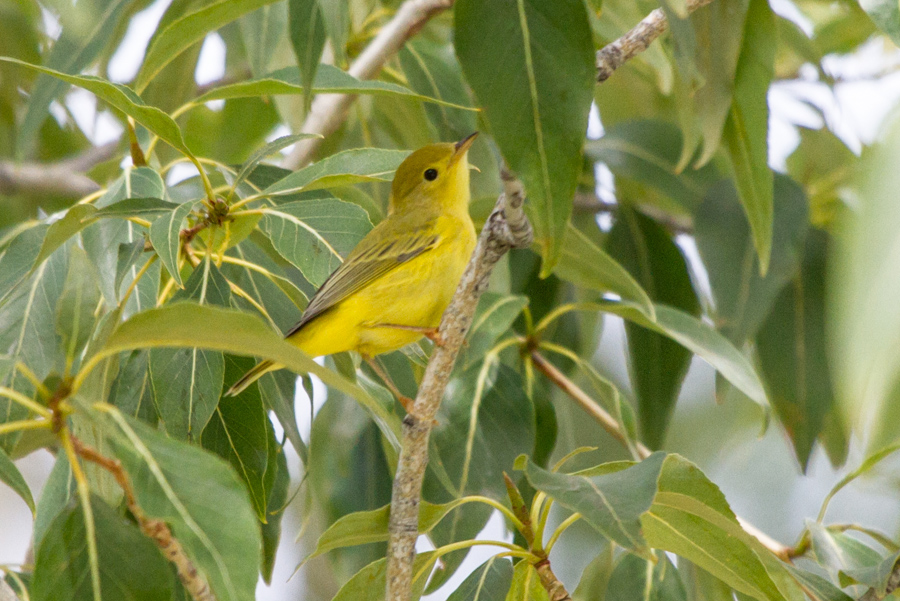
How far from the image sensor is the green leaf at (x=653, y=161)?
378 centimetres

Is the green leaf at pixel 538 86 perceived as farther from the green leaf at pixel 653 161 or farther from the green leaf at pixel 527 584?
the green leaf at pixel 653 161

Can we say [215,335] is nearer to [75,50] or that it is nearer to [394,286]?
[394,286]

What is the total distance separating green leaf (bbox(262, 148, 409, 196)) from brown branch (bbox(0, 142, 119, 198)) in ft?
8.08

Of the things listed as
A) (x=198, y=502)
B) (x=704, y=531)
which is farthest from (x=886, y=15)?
(x=198, y=502)

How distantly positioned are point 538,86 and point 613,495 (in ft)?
2.46

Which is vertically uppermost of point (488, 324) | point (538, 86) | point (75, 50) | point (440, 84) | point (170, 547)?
point (75, 50)

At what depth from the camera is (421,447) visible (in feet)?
5.61

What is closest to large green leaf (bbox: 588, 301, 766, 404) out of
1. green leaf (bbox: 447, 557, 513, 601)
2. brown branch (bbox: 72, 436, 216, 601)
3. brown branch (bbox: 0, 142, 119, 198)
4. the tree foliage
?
the tree foliage

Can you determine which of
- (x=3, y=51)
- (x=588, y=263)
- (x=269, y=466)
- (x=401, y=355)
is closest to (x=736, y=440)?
(x=588, y=263)

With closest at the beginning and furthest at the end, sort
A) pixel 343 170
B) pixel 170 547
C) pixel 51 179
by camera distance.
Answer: pixel 170 547 < pixel 343 170 < pixel 51 179

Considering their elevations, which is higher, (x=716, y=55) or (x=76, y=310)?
(x=716, y=55)

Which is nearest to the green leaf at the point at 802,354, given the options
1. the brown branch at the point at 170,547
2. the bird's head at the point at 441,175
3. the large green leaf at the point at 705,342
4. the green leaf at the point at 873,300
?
the large green leaf at the point at 705,342

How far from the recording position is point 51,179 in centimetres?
438

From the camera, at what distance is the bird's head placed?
3.11 metres
